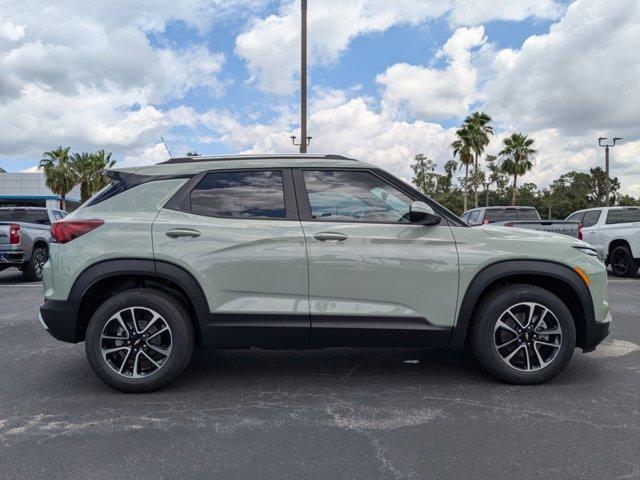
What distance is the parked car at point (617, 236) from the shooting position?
1150cm

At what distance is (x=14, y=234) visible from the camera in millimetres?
10961

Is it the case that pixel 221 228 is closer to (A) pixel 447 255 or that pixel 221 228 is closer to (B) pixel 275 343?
(B) pixel 275 343

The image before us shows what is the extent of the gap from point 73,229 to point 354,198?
212 centimetres

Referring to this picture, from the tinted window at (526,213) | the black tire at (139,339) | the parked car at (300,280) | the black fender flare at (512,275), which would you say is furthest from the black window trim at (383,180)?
the tinted window at (526,213)

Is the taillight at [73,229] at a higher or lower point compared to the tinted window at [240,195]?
lower

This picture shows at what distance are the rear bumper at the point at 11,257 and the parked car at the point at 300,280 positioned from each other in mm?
8062

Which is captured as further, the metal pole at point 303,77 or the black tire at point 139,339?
the metal pole at point 303,77

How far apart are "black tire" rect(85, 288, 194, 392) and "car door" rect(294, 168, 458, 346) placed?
97 cm

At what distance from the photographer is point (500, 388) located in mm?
4070

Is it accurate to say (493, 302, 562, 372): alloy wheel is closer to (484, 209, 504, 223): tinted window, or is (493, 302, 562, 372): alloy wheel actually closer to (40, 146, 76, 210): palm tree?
(484, 209, 504, 223): tinted window

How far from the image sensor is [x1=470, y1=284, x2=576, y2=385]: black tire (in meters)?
4.03

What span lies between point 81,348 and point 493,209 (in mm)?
11171

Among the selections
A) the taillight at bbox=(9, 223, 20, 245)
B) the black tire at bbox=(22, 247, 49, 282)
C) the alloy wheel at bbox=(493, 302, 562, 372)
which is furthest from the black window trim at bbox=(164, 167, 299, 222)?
the black tire at bbox=(22, 247, 49, 282)

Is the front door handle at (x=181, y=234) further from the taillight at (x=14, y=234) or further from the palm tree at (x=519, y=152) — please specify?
the palm tree at (x=519, y=152)
